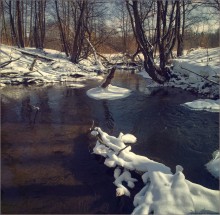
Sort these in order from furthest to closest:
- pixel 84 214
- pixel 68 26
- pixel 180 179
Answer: pixel 68 26, pixel 180 179, pixel 84 214

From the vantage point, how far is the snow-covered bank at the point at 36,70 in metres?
18.8

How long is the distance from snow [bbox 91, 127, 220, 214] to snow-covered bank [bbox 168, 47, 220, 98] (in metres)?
7.89

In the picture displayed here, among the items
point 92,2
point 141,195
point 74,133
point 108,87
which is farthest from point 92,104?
point 92,2

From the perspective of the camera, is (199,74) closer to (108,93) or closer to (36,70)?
(108,93)

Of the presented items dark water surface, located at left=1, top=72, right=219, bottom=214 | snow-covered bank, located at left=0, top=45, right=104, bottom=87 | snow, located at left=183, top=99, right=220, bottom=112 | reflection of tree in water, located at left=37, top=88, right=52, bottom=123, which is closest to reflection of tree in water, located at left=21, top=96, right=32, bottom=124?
dark water surface, located at left=1, top=72, right=219, bottom=214

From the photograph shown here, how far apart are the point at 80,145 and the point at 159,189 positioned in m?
3.20

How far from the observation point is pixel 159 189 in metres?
5.23

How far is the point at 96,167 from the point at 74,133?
2480 mm

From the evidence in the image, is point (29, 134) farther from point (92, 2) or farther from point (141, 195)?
point (92, 2)

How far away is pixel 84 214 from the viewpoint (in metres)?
4.95

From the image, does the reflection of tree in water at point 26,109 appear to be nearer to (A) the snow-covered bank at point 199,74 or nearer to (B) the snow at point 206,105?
(B) the snow at point 206,105

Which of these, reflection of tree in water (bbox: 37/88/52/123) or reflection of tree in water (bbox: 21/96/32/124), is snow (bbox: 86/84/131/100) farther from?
reflection of tree in water (bbox: 21/96/32/124)

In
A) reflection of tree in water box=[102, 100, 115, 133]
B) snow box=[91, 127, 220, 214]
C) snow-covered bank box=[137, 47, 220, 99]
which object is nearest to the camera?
snow box=[91, 127, 220, 214]

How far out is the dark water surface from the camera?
5.41m
